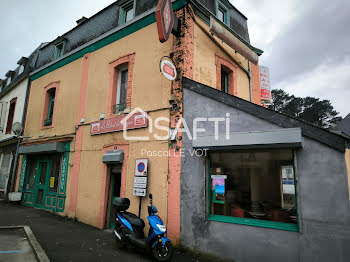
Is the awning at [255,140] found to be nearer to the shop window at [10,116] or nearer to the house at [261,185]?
the house at [261,185]

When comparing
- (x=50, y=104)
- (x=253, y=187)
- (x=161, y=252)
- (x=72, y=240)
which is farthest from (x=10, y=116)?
(x=253, y=187)

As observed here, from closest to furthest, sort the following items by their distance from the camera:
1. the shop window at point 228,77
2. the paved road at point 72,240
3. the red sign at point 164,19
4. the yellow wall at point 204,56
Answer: the paved road at point 72,240 → the red sign at point 164,19 → the yellow wall at point 204,56 → the shop window at point 228,77

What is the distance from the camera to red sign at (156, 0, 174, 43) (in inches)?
233

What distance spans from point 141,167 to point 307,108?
47497mm

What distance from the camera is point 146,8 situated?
26.0 feet

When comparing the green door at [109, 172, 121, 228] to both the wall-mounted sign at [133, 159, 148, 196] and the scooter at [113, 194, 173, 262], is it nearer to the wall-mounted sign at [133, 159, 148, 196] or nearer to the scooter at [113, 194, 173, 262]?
the wall-mounted sign at [133, 159, 148, 196]

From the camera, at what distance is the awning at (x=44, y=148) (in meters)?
9.57

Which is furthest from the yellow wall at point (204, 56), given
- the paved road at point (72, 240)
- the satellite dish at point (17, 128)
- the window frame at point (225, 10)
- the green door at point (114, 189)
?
the satellite dish at point (17, 128)

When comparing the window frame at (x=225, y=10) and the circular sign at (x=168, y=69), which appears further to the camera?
the window frame at (x=225, y=10)

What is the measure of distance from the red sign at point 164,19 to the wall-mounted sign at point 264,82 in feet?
20.9

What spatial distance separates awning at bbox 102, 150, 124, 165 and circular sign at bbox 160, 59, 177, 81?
288 centimetres

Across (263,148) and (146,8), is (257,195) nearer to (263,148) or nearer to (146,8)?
(263,148)

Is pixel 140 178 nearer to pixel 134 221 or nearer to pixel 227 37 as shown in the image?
pixel 134 221

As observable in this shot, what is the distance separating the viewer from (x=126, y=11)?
898 cm
